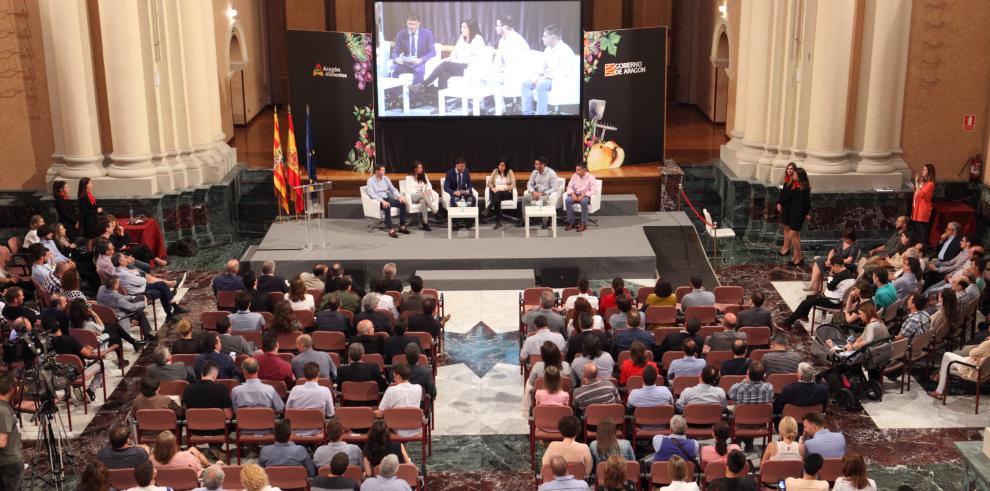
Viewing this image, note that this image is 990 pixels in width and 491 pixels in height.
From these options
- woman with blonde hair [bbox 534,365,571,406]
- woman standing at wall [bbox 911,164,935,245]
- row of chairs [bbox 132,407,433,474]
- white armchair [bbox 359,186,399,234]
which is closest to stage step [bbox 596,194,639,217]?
white armchair [bbox 359,186,399,234]

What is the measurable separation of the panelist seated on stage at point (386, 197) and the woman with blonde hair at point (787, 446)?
9195 mm

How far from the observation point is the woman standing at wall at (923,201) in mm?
15664

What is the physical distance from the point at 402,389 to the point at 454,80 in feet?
32.0

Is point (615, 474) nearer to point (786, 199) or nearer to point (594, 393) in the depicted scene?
point (594, 393)

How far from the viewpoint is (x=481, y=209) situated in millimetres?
18203

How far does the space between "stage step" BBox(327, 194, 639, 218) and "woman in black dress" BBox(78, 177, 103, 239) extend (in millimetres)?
3853

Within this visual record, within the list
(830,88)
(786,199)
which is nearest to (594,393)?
(786,199)

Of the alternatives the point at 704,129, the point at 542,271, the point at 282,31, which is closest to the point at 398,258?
the point at 542,271

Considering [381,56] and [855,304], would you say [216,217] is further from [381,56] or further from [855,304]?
[855,304]

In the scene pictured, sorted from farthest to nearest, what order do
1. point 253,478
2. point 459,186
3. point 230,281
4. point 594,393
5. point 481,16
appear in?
point 481,16 < point 459,186 < point 230,281 < point 594,393 < point 253,478

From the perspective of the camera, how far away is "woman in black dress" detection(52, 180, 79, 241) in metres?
15.8

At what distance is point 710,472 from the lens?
28.0 ft

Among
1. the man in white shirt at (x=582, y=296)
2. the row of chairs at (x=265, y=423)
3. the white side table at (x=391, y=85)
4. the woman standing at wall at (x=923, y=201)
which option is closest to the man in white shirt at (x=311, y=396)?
the row of chairs at (x=265, y=423)

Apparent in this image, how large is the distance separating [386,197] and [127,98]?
4.08 meters
